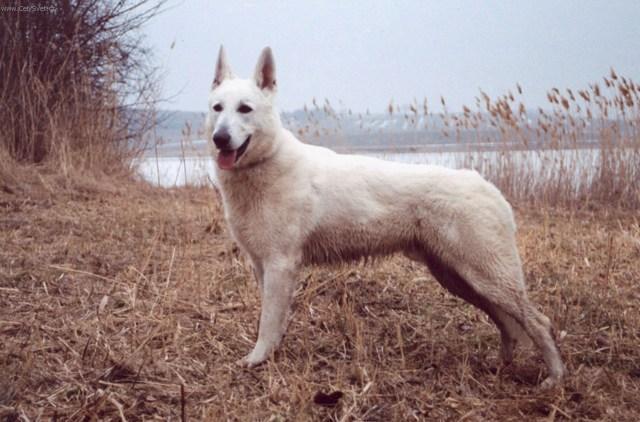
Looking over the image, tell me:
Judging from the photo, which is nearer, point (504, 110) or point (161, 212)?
point (161, 212)

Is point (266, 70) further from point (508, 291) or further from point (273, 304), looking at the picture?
point (508, 291)

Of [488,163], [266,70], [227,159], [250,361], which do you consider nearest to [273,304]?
[250,361]

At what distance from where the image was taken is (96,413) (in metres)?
2.22

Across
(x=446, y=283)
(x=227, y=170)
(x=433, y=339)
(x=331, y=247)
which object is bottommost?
(x=433, y=339)

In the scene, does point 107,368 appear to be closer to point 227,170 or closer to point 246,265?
point 227,170

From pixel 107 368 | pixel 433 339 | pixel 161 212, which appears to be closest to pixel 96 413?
pixel 107 368

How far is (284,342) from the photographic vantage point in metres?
3.28

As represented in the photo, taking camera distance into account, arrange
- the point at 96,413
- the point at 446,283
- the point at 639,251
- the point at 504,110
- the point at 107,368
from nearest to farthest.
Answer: the point at 96,413 → the point at 107,368 → the point at 446,283 → the point at 639,251 → the point at 504,110

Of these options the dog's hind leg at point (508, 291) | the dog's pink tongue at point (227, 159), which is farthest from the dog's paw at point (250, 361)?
the dog's hind leg at point (508, 291)

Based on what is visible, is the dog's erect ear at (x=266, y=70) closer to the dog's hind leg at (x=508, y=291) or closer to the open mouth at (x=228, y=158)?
the open mouth at (x=228, y=158)

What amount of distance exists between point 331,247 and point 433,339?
763 millimetres

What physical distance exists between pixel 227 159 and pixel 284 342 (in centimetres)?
101

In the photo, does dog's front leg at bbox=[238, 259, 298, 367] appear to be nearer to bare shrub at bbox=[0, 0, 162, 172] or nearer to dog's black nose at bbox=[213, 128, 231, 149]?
dog's black nose at bbox=[213, 128, 231, 149]

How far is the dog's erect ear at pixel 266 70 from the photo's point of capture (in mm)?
3217
